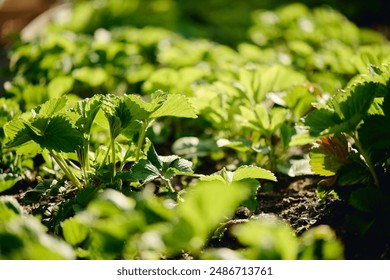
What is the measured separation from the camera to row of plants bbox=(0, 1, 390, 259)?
0.94 m

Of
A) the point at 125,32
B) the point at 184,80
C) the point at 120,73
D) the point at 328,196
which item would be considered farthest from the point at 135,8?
the point at 328,196

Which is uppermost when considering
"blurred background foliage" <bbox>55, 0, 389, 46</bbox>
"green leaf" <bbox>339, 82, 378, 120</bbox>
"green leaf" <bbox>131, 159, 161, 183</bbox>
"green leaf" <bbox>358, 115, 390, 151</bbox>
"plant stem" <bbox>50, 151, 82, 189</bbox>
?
"green leaf" <bbox>339, 82, 378, 120</bbox>

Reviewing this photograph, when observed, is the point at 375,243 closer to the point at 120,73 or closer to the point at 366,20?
the point at 120,73

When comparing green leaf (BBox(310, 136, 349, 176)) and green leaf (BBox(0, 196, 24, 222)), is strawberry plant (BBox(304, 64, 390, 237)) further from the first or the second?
green leaf (BBox(0, 196, 24, 222))

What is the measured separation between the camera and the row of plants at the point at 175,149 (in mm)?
945

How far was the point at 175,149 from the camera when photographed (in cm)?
175

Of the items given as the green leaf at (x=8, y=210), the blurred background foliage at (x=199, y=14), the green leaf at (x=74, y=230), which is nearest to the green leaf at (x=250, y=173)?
the green leaf at (x=74, y=230)

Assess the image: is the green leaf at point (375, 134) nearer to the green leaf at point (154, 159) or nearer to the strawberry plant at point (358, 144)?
the strawberry plant at point (358, 144)

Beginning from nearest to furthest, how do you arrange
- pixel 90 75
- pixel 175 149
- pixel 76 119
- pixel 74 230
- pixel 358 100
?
pixel 74 230 < pixel 358 100 < pixel 76 119 < pixel 175 149 < pixel 90 75

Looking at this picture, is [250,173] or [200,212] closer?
[200,212]

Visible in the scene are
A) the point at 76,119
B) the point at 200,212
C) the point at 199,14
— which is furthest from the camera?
the point at 199,14

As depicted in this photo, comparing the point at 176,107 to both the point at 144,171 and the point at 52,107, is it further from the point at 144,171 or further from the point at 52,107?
the point at 52,107

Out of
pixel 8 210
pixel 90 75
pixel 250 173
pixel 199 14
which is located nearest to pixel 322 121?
pixel 250 173

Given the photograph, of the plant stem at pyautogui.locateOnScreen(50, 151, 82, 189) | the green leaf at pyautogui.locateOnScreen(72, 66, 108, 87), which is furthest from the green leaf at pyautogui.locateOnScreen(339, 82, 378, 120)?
the green leaf at pyautogui.locateOnScreen(72, 66, 108, 87)
